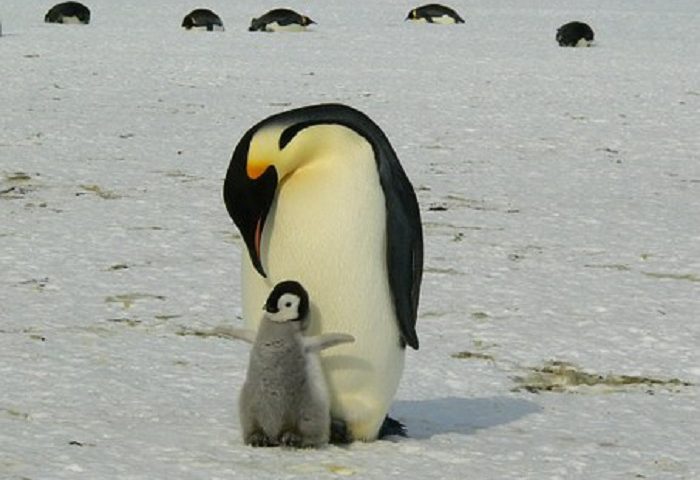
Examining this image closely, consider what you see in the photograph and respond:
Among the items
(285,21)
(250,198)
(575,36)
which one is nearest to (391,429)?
(250,198)

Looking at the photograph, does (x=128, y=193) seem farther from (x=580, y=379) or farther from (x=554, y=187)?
(x=580, y=379)

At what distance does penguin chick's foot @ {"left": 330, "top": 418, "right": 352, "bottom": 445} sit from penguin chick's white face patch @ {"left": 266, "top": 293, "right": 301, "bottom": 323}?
42cm

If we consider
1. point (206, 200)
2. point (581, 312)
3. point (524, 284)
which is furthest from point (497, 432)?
point (206, 200)

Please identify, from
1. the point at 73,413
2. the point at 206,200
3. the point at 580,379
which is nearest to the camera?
the point at 73,413

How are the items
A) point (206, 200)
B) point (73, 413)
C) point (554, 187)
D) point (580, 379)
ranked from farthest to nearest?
point (554, 187), point (206, 200), point (580, 379), point (73, 413)

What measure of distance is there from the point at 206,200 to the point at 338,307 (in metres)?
4.57

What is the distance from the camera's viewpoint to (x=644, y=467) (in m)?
3.94

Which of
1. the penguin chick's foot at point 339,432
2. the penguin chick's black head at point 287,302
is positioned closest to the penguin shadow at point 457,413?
the penguin chick's foot at point 339,432

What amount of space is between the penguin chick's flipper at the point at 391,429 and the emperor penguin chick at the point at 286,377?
308 mm

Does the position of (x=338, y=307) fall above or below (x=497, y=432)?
above

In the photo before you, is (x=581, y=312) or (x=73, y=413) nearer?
(x=73, y=413)

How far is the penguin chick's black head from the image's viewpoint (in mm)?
3752

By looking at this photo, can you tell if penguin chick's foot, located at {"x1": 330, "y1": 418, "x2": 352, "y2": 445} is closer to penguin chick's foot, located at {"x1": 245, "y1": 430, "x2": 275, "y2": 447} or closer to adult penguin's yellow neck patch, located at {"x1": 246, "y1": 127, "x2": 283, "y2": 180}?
penguin chick's foot, located at {"x1": 245, "y1": 430, "x2": 275, "y2": 447}

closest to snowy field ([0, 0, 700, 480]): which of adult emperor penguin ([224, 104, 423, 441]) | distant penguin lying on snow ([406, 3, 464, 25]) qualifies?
adult emperor penguin ([224, 104, 423, 441])
